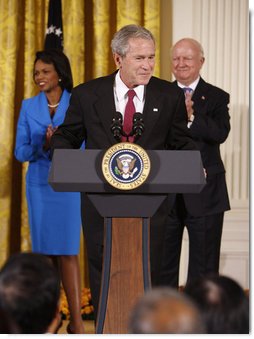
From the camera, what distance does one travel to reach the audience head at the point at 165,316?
75.0 inches

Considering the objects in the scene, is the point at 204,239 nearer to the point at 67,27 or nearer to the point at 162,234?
the point at 162,234

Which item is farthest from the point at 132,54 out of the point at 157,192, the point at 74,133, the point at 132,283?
the point at 132,283

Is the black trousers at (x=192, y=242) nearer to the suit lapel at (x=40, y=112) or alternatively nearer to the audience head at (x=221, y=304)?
the suit lapel at (x=40, y=112)

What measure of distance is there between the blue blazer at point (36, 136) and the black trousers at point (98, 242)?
1.20 metres

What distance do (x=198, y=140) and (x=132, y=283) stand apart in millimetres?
1765

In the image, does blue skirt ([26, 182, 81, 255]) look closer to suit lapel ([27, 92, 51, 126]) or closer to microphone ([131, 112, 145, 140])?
suit lapel ([27, 92, 51, 126])

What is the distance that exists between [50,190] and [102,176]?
1810 mm

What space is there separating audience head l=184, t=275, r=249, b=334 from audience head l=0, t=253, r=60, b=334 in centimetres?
39

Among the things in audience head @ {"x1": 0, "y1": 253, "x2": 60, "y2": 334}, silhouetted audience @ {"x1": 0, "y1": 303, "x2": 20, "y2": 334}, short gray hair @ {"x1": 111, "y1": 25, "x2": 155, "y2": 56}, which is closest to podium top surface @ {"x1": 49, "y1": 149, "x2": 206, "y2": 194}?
short gray hair @ {"x1": 111, "y1": 25, "x2": 155, "y2": 56}

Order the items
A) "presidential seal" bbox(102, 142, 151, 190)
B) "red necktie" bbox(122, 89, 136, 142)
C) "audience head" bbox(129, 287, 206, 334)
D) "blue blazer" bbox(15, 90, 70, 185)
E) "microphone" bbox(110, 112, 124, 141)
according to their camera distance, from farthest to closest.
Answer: "blue blazer" bbox(15, 90, 70, 185), "red necktie" bbox(122, 89, 136, 142), "microphone" bbox(110, 112, 124, 141), "presidential seal" bbox(102, 142, 151, 190), "audience head" bbox(129, 287, 206, 334)

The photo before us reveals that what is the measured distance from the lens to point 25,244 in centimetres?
643

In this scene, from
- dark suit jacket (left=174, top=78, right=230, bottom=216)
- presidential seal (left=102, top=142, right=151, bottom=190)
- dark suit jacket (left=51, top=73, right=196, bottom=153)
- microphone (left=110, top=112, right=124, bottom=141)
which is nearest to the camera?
presidential seal (left=102, top=142, right=151, bottom=190)

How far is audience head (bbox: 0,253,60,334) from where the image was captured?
226cm

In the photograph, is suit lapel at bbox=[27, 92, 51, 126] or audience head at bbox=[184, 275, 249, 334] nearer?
audience head at bbox=[184, 275, 249, 334]
